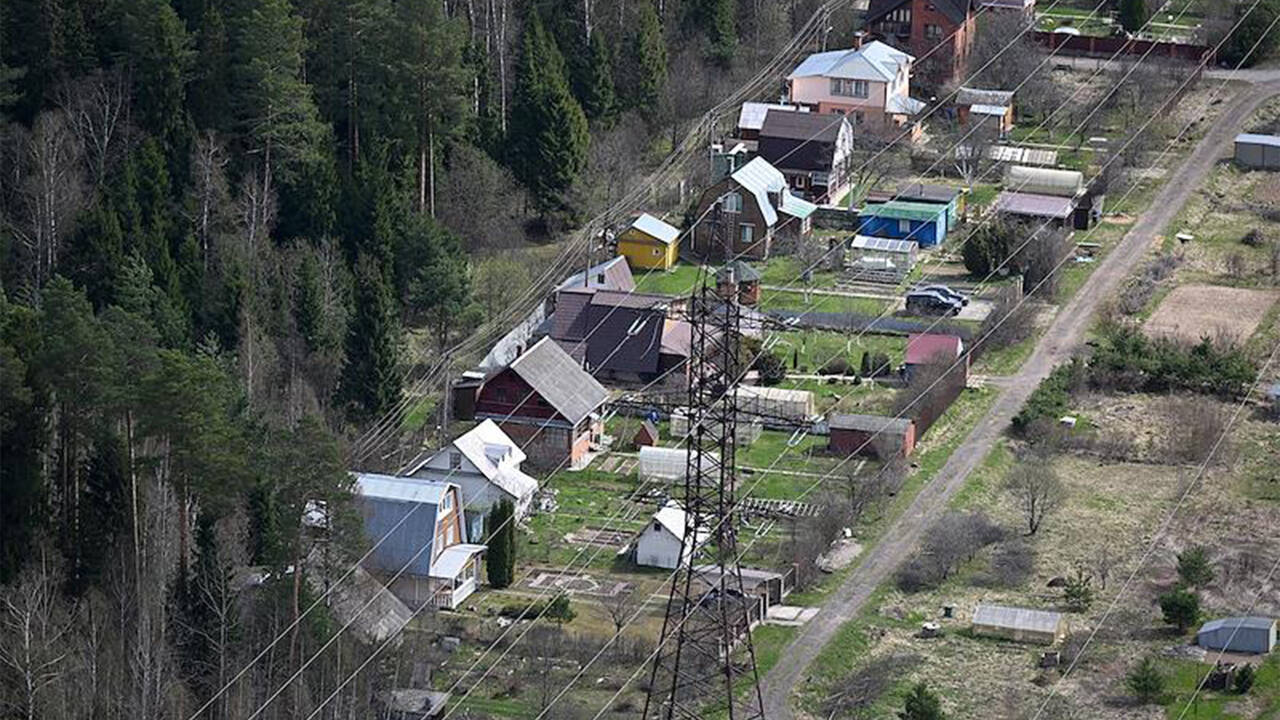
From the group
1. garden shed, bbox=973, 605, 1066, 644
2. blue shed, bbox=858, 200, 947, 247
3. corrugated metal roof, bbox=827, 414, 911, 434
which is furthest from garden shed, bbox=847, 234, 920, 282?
garden shed, bbox=973, 605, 1066, 644

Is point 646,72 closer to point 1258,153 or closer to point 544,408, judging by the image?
point 1258,153

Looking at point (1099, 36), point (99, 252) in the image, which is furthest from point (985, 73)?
point (99, 252)

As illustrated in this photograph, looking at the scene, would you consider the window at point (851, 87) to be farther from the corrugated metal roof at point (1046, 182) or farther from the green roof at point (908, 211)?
the green roof at point (908, 211)

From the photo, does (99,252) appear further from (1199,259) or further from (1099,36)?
(1099,36)

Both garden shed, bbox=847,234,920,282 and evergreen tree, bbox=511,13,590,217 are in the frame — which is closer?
garden shed, bbox=847,234,920,282

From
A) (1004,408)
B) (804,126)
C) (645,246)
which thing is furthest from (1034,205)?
(1004,408)

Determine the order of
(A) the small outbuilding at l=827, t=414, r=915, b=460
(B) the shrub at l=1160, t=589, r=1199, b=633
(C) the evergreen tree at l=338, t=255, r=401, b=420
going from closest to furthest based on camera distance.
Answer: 1. (B) the shrub at l=1160, t=589, r=1199, b=633
2. (A) the small outbuilding at l=827, t=414, r=915, b=460
3. (C) the evergreen tree at l=338, t=255, r=401, b=420

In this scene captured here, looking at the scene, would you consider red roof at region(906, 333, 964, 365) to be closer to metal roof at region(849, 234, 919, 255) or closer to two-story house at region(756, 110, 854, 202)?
metal roof at region(849, 234, 919, 255)
